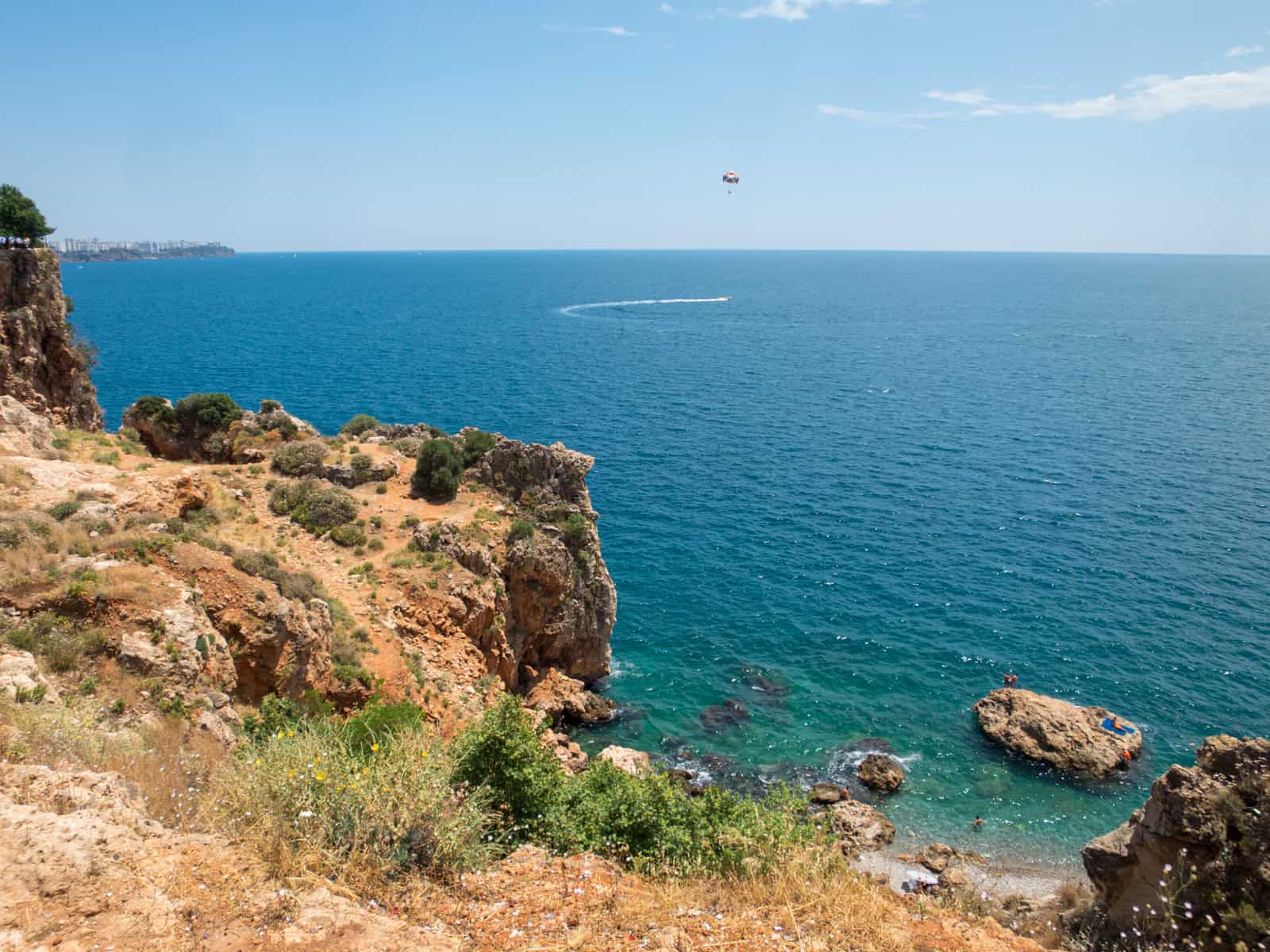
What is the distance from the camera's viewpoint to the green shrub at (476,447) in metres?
40.9

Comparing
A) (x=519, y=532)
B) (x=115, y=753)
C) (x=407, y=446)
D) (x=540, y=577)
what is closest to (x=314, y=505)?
(x=519, y=532)

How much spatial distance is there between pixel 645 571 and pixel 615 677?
38.7ft

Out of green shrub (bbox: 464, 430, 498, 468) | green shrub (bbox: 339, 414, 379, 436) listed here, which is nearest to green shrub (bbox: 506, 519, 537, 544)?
green shrub (bbox: 464, 430, 498, 468)

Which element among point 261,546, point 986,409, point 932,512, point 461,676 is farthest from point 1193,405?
point 261,546

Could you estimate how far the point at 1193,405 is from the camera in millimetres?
92812

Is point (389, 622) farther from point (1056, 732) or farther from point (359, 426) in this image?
point (1056, 732)

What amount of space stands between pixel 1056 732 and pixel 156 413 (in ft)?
183

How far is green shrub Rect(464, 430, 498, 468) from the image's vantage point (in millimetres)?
40891

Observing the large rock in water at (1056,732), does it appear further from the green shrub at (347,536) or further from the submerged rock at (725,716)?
the green shrub at (347,536)

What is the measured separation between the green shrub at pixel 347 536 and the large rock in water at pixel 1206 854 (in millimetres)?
29710

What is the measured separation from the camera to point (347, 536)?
32.9 m

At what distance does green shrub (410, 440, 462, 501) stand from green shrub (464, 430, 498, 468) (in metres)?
1.79

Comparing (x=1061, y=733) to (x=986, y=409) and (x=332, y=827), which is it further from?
(x=986, y=409)

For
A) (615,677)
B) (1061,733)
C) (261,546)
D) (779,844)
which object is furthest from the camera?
(615,677)
